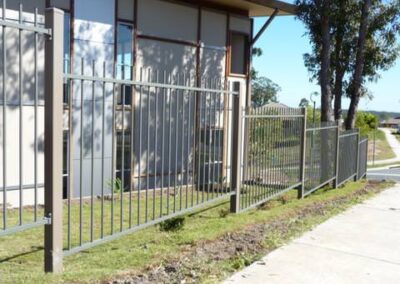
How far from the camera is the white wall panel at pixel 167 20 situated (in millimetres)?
11992

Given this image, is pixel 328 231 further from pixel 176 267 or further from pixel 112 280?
pixel 112 280

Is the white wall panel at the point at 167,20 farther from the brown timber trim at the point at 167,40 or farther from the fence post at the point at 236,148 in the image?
the fence post at the point at 236,148

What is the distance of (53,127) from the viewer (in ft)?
14.4

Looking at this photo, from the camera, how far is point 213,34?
14.2m

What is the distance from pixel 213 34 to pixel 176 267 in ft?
33.1

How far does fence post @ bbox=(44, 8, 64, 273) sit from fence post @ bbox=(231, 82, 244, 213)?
12.0ft

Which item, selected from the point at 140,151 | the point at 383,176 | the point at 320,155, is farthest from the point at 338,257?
the point at 383,176

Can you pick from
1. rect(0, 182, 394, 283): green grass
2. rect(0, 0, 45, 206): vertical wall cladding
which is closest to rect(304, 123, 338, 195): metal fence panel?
rect(0, 182, 394, 283): green grass

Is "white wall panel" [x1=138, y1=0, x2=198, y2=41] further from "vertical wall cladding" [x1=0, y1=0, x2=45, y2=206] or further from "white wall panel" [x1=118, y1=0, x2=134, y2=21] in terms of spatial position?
"vertical wall cladding" [x1=0, y1=0, x2=45, y2=206]

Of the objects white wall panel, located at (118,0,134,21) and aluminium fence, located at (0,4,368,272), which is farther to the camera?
white wall panel, located at (118,0,134,21)

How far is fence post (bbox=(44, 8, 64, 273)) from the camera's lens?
438 centimetres

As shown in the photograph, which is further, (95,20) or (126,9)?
(126,9)

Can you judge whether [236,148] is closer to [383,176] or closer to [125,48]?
[125,48]

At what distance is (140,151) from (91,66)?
4.34 m
